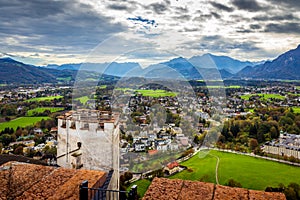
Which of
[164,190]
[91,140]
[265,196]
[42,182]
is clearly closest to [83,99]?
[91,140]

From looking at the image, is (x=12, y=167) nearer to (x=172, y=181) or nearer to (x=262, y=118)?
(x=172, y=181)

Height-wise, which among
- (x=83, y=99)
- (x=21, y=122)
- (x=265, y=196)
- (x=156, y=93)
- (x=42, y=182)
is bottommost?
(x=21, y=122)

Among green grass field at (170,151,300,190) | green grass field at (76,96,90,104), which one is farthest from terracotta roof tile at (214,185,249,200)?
green grass field at (170,151,300,190)

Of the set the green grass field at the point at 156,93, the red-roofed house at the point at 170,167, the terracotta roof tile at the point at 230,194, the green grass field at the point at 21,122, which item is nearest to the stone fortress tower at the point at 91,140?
the green grass field at the point at 156,93

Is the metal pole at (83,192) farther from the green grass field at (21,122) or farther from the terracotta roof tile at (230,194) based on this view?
the green grass field at (21,122)

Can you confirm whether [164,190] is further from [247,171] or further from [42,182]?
[247,171]

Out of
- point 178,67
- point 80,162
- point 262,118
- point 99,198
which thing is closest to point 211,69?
point 178,67

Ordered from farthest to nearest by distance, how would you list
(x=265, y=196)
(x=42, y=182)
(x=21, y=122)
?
(x=21, y=122)
(x=42, y=182)
(x=265, y=196)
